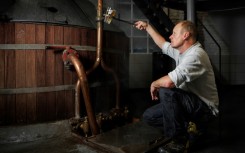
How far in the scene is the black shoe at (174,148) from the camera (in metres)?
2.78

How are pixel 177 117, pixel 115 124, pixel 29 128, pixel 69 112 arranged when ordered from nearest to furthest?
pixel 177 117, pixel 29 128, pixel 69 112, pixel 115 124

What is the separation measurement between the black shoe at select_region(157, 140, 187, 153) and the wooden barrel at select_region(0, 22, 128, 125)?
156 centimetres

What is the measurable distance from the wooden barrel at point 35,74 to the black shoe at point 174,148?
5.13 feet

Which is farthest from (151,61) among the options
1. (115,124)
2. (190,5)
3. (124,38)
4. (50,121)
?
(50,121)

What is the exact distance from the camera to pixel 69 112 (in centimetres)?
361

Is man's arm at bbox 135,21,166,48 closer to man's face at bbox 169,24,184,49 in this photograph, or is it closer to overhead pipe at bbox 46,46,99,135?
man's face at bbox 169,24,184,49

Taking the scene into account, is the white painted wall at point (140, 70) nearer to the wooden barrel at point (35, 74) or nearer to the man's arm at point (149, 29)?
the wooden barrel at point (35, 74)

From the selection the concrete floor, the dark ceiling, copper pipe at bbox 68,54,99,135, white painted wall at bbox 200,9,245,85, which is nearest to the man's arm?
copper pipe at bbox 68,54,99,135

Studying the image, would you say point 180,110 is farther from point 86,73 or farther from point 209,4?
point 209,4

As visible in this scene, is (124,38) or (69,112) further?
(124,38)

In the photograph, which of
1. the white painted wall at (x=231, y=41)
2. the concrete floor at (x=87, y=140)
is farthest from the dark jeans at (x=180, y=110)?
the white painted wall at (x=231, y=41)

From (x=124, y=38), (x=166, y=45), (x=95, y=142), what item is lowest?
(x=95, y=142)

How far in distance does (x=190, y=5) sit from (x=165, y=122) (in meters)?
3.43

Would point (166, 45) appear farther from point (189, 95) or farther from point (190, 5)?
point (190, 5)
